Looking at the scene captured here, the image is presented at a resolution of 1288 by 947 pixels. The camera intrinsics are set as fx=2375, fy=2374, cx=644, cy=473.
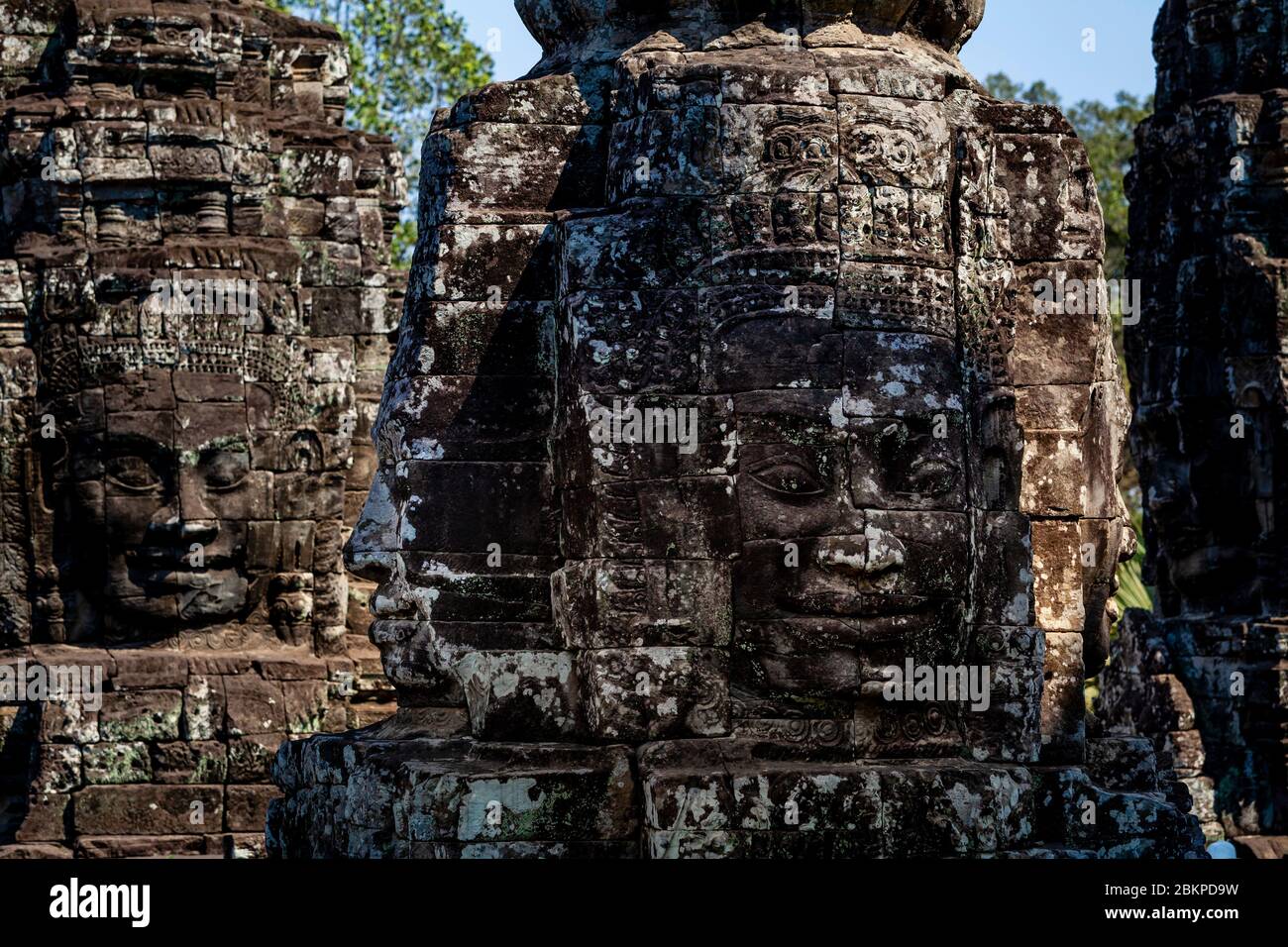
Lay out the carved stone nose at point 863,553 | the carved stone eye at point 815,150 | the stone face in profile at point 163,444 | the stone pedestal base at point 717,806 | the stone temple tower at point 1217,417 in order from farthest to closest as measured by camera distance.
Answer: the stone temple tower at point 1217,417 < the stone face in profile at point 163,444 < the carved stone eye at point 815,150 < the carved stone nose at point 863,553 < the stone pedestal base at point 717,806

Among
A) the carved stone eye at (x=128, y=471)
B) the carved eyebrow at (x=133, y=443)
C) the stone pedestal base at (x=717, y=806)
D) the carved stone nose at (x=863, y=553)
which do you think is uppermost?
the carved eyebrow at (x=133, y=443)

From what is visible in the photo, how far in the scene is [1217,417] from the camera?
16.2 metres

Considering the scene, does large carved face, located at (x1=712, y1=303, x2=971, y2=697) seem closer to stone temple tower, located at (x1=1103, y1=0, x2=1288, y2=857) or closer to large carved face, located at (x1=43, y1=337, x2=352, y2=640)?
large carved face, located at (x1=43, y1=337, x2=352, y2=640)

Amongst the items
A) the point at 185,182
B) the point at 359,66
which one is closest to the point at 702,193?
the point at 185,182

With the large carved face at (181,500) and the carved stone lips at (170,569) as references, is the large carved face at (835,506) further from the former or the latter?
the carved stone lips at (170,569)

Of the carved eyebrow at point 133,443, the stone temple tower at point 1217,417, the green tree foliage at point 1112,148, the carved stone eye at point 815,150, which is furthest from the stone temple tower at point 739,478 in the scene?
the green tree foliage at point 1112,148

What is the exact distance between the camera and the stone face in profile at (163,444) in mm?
14523

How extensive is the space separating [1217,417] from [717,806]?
9770 mm

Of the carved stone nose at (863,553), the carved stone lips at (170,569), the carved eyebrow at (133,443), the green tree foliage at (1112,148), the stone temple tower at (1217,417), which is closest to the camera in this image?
the carved stone nose at (863,553)

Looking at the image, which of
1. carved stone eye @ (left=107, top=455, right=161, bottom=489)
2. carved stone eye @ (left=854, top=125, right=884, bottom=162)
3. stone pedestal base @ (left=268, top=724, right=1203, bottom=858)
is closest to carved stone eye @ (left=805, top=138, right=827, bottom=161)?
carved stone eye @ (left=854, top=125, right=884, bottom=162)

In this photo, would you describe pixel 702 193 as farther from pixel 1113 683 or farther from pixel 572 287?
pixel 1113 683

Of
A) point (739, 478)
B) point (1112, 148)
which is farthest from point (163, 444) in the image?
point (1112, 148)

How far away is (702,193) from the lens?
772 cm

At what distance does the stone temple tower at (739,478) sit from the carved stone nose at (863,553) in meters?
0.01
